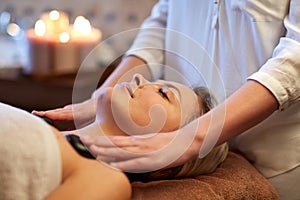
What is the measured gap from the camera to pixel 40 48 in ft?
8.04

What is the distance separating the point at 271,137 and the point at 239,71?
0.57 ft

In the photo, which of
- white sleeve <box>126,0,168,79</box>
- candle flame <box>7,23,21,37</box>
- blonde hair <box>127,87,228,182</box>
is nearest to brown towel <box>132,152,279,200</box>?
blonde hair <box>127,87,228,182</box>

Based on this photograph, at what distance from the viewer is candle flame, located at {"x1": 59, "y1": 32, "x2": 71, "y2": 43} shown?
2.48 metres

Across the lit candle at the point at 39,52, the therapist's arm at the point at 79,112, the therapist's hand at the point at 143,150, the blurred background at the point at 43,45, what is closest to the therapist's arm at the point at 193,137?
the therapist's hand at the point at 143,150

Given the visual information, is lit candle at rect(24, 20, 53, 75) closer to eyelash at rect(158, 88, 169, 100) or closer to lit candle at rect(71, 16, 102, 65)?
lit candle at rect(71, 16, 102, 65)

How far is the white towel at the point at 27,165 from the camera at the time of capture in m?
0.88

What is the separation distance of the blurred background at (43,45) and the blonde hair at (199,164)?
98cm

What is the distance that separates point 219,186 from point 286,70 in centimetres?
28

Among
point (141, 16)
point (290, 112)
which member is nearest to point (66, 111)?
point (290, 112)

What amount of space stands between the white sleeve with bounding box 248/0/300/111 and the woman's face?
174 millimetres

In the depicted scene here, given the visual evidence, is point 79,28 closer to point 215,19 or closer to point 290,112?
point 215,19

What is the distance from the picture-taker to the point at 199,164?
44.9 inches

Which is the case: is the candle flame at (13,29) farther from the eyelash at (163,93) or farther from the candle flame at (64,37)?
the eyelash at (163,93)

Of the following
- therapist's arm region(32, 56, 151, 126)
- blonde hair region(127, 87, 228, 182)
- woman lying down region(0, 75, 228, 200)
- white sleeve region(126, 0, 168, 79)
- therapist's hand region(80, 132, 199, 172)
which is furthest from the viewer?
white sleeve region(126, 0, 168, 79)
